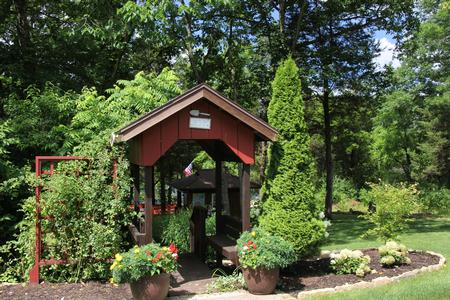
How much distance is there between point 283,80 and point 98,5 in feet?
27.3

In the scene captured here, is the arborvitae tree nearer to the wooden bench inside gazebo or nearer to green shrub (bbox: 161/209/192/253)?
the wooden bench inside gazebo

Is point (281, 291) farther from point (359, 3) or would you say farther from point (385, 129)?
point (385, 129)

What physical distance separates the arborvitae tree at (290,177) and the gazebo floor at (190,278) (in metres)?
1.49

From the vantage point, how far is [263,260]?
6359 mm

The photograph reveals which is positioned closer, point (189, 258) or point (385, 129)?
point (189, 258)

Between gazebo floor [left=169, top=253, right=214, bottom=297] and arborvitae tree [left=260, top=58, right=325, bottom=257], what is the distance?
1.49 metres

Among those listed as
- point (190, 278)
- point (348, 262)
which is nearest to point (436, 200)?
point (348, 262)

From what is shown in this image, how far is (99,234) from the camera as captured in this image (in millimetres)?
7238

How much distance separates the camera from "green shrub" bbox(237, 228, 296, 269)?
6.39 meters

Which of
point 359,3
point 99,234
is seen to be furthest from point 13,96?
point 359,3

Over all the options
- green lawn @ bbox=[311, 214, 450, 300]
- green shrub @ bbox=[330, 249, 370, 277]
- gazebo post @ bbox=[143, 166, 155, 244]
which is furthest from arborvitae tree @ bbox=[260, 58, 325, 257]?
gazebo post @ bbox=[143, 166, 155, 244]

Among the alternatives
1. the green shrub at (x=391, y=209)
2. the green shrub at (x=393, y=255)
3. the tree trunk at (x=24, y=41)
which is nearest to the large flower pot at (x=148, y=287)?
the green shrub at (x=393, y=255)

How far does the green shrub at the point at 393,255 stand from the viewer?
806 centimetres

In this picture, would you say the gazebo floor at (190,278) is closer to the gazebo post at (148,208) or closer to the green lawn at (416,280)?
the gazebo post at (148,208)
